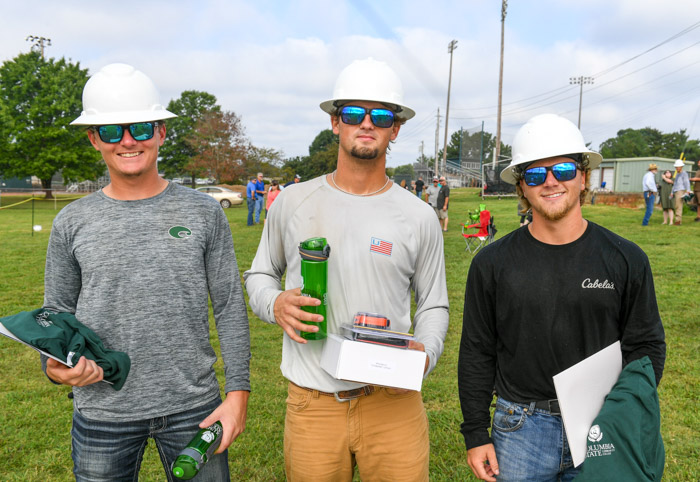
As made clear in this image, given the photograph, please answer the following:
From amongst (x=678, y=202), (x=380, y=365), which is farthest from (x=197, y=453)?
(x=678, y=202)

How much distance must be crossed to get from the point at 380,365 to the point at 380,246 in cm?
62

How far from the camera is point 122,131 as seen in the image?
2223 mm

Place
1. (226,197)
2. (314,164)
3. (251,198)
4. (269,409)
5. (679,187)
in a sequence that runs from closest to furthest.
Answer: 1. (269,409)
2. (679,187)
3. (251,198)
4. (226,197)
5. (314,164)

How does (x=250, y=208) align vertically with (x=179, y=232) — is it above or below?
below

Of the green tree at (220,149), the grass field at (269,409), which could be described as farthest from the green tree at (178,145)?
the grass field at (269,409)

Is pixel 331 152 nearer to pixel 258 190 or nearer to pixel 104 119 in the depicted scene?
pixel 258 190

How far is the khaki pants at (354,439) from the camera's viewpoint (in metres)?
2.37

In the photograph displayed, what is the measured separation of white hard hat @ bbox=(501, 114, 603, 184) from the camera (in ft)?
7.50

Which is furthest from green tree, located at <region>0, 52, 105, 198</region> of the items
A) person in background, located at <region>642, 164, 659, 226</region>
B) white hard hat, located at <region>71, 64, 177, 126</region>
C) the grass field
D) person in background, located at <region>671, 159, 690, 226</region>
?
A: white hard hat, located at <region>71, 64, 177, 126</region>

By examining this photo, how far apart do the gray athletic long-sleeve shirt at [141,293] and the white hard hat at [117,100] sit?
339 mm

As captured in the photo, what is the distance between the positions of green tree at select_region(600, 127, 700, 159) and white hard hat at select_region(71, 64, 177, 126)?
95.7 metres

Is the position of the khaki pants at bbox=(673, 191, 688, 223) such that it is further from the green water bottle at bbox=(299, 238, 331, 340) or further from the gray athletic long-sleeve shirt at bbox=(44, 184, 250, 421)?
the gray athletic long-sleeve shirt at bbox=(44, 184, 250, 421)

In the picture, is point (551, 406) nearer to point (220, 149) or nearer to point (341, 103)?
point (341, 103)

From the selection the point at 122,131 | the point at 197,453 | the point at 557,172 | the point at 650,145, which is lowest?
the point at 197,453
